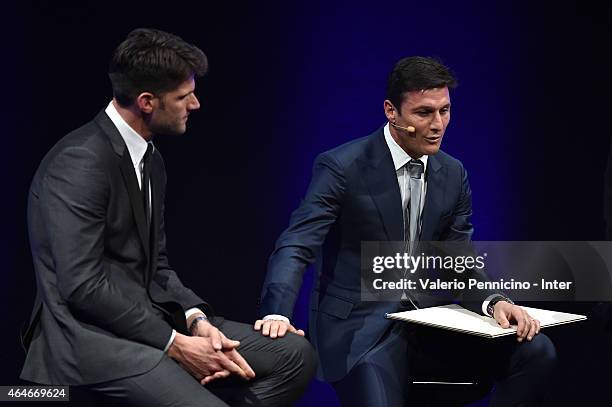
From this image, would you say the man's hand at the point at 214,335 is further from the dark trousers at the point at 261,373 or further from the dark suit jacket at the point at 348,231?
the dark suit jacket at the point at 348,231

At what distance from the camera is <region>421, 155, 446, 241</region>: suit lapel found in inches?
125

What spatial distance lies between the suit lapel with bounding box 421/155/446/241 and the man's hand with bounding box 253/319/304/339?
28.2 inches

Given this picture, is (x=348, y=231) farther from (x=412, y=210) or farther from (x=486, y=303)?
(x=486, y=303)

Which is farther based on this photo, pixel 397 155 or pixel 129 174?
pixel 397 155

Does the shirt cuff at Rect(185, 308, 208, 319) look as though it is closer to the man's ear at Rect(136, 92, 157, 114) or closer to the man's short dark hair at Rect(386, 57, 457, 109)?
the man's ear at Rect(136, 92, 157, 114)

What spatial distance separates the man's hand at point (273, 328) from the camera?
2627 millimetres

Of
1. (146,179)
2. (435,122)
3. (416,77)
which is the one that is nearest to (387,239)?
(435,122)

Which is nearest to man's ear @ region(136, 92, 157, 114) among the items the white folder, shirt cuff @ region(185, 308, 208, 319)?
shirt cuff @ region(185, 308, 208, 319)

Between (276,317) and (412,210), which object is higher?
(412,210)

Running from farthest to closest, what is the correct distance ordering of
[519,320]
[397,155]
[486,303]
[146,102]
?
[397,155]
[486,303]
[519,320]
[146,102]

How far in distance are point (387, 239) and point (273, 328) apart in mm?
658

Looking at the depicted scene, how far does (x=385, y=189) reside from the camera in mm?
3129

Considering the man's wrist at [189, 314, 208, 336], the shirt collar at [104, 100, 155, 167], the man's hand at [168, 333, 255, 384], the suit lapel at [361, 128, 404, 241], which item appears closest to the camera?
the man's hand at [168, 333, 255, 384]

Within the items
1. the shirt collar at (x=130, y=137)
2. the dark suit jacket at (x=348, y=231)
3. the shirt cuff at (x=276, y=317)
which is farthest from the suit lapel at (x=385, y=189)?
the shirt collar at (x=130, y=137)
